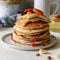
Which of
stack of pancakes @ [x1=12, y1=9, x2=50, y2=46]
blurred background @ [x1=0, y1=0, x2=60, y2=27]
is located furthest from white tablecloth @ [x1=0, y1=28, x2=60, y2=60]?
blurred background @ [x1=0, y1=0, x2=60, y2=27]

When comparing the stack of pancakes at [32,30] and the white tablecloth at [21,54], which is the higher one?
the stack of pancakes at [32,30]

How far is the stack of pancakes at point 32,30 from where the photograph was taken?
690 mm

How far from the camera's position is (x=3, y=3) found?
3.57 feet

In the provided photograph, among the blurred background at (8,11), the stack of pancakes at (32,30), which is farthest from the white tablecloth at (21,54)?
the blurred background at (8,11)

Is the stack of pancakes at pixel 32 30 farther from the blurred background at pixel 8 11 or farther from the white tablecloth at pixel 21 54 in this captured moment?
the blurred background at pixel 8 11

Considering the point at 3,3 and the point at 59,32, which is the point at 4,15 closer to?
the point at 3,3

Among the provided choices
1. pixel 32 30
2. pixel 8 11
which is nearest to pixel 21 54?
pixel 32 30

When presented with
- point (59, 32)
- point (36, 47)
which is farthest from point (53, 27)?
point (36, 47)

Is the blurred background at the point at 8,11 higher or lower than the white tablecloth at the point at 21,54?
higher

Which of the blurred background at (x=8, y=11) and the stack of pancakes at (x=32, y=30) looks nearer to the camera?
Result: the stack of pancakes at (x=32, y=30)

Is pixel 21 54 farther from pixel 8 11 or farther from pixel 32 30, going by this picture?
pixel 8 11

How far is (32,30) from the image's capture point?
688mm

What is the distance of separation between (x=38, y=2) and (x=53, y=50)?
0.44 m

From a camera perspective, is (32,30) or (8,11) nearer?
(32,30)
